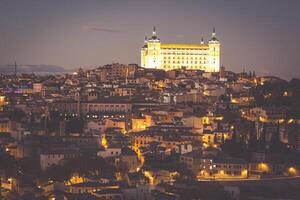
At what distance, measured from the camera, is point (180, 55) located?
36.4 meters

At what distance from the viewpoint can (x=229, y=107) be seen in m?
20.1

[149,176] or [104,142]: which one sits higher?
[104,142]

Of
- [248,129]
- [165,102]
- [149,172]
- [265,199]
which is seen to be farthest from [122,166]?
[165,102]

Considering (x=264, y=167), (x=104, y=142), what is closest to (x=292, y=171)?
(x=264, y=167)

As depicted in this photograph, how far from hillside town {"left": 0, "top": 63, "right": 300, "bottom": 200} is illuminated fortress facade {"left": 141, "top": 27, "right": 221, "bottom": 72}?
12060 millimetres

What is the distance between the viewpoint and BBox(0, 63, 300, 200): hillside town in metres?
12.0

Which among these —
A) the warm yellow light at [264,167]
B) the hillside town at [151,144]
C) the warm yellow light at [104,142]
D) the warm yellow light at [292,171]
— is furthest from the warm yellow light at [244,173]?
the warm yellow light at [104,142]

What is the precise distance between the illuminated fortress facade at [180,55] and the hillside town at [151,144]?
39.6ft

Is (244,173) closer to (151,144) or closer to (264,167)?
(264,167)

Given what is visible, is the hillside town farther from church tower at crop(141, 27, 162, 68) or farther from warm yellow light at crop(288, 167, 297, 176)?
church tower at crop(141, 27, 162, 68)

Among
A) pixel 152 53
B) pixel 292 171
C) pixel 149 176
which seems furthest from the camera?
pixel 152 53

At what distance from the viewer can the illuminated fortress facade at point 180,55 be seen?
36000 millimetres

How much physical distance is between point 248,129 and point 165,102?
616 centimetres

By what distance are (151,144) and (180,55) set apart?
71.0ft
